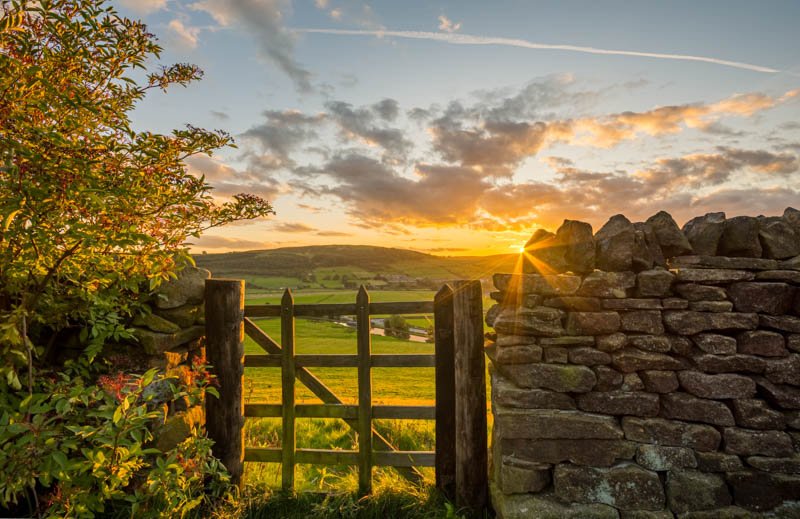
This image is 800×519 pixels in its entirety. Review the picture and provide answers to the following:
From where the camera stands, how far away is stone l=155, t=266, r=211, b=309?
4.46 metres

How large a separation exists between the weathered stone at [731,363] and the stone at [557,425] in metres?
0.87

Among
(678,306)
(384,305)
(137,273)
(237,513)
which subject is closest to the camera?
(137,273)

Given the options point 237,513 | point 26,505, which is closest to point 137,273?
point 26,505

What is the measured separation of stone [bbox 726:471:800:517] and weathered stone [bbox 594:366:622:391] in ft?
3.51

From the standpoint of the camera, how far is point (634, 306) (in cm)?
Answer: 369

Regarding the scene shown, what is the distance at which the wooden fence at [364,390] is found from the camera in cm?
431

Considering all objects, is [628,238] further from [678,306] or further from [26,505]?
[26,505]

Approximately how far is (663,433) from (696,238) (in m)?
1.68

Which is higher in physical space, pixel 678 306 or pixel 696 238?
pixel 696 238

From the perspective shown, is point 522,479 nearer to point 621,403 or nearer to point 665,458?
point 621,403

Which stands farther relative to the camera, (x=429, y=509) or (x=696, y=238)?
(x=429, y=509)

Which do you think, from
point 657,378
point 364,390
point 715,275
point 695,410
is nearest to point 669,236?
point 715,275

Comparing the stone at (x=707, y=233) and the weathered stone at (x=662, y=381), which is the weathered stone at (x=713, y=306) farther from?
the weathered stone at (x=662, y=381)

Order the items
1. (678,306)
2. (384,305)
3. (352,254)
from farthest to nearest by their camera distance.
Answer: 1. (352,254)
2. (384,305)
3. (678,306)
